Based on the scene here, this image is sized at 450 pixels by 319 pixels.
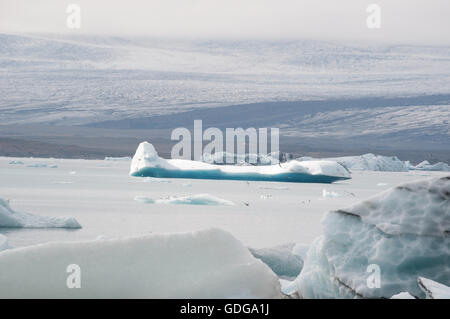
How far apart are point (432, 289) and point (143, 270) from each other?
1491 millimetres

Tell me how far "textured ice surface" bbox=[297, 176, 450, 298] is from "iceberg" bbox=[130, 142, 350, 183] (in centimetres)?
2190

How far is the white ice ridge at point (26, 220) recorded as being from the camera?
32.7ft

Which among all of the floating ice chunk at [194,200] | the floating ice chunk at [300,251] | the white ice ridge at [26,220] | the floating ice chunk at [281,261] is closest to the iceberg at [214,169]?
the floating ice chunk at [194,200]

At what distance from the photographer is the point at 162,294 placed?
Result: 4.01 metres

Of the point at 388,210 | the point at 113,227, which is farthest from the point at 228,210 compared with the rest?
the point at 388,210

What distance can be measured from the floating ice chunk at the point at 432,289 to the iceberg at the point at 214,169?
22492 mm

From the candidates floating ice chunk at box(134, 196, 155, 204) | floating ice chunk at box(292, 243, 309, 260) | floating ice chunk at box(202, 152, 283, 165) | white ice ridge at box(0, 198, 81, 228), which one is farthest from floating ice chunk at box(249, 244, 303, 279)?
floating ice chunk at box(202, 152, 283, 165)

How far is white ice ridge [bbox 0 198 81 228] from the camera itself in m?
9.96

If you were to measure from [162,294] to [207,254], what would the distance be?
0.36m

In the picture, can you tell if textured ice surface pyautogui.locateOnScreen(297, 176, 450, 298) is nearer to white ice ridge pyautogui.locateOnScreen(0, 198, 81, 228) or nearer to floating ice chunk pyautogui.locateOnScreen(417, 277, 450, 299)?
floating ice chunk pyautogui.locateOnScreen(417, 277, 450, 299)

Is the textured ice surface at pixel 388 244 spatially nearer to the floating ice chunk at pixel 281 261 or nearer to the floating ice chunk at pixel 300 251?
the floating ice chunk at pixel 281 261

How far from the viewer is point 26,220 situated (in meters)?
10.4

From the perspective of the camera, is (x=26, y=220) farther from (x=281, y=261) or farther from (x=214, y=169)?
(x=214, y=169)
